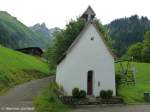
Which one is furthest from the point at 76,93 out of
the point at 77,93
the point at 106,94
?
the point at 106,94

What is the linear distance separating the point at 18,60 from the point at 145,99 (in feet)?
113

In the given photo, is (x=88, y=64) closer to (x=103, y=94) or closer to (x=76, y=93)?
(x=103, y=94)

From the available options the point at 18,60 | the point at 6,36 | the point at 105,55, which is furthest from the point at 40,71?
the point at 6,36

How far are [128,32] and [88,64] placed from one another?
108m

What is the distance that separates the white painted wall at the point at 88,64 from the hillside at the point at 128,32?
96.4 metres

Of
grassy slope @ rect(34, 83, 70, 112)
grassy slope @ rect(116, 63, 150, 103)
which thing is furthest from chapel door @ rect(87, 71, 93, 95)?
grassy slope @ rect(34, 83, 70, 112)

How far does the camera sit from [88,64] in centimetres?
3675

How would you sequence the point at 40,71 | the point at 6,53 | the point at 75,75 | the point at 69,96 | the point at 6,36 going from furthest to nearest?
the point at 6,36, the point at 6,53, the point at 40,71, the point at 75,75, the point at 69,96

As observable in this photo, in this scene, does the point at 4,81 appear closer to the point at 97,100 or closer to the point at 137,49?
the point at 97,100

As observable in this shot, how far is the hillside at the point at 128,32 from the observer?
454ft

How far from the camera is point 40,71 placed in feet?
212

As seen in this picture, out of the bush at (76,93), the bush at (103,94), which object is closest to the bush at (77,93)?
the bush at (76,93)

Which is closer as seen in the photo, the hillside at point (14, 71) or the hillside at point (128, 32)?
the hillside at point (14, 71)

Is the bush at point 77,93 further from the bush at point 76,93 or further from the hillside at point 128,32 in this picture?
the hillside at point 128,32
